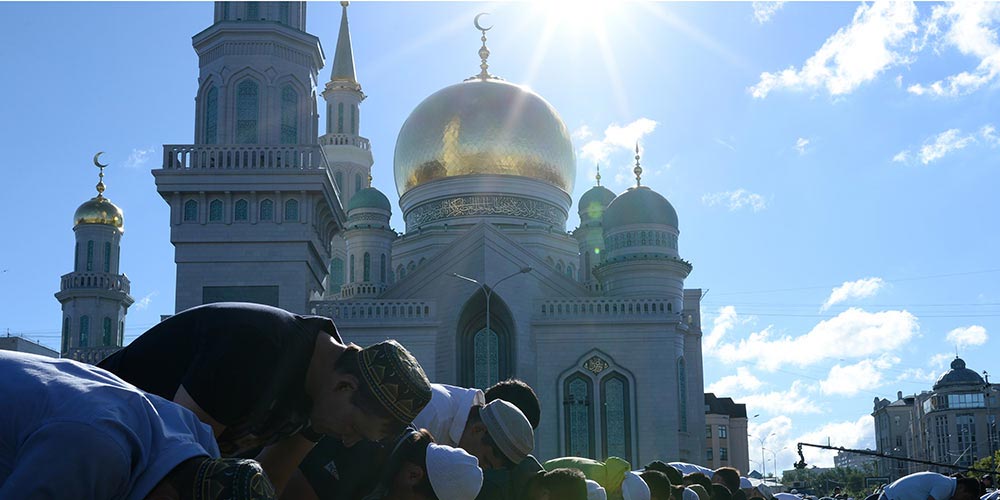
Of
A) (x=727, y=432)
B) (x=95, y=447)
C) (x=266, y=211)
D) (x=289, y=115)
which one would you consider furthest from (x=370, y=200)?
(x=95, y=447)

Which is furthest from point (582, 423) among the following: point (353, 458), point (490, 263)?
point (353, 458)

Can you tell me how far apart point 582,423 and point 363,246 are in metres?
13.5

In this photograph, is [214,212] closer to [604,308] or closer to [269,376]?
[604,308]

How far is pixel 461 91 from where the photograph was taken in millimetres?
49562

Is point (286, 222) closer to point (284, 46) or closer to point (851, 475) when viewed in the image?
point (284, 46)

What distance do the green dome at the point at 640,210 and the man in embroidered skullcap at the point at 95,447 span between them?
4082 cm

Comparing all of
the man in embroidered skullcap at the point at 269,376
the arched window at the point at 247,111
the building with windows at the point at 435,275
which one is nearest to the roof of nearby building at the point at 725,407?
the building with windows at the point at 435,275

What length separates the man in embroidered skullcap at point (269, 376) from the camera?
3445 millimetres

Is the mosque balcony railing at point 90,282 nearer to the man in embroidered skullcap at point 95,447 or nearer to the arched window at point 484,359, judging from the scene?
the arched window at point 484,359

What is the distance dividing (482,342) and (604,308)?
4.45 metres

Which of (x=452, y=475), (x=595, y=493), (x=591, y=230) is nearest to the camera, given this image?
(x=452, y=475)

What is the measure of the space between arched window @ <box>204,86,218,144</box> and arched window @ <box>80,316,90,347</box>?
12.7 metres

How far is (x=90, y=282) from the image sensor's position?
152 ft

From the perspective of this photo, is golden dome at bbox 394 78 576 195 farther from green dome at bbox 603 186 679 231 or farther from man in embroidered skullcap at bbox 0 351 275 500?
man in embroidered skullcap at bbox 0 351 275 500
